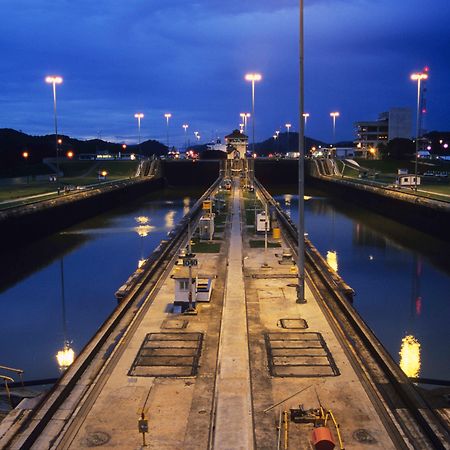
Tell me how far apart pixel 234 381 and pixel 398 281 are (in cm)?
2174

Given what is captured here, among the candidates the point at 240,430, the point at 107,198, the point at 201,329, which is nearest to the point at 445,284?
the point at 201,329

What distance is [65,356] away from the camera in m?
20.4

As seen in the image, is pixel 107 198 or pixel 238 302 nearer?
pixel 238 302

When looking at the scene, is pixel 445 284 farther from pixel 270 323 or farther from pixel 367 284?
pixel 270 323

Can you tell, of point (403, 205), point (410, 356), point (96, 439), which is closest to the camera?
point (96, 439)

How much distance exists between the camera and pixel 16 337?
22750mm

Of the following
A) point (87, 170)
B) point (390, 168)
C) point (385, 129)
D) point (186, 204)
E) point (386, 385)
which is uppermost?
point (385, 129)

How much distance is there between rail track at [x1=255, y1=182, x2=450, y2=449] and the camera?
1070cm

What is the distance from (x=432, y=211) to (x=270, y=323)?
37681 millimetres

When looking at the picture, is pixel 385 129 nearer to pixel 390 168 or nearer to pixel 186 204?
pixel 390 168

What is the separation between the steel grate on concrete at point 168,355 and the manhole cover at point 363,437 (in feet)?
14.8

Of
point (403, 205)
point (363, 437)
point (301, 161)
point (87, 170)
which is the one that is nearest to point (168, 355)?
point (363, 437)

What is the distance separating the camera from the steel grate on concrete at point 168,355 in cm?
1394

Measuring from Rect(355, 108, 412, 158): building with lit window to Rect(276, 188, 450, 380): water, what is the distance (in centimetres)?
11540
